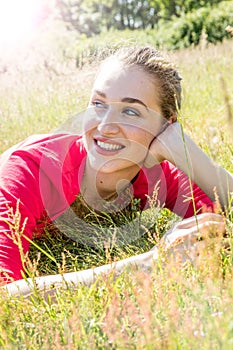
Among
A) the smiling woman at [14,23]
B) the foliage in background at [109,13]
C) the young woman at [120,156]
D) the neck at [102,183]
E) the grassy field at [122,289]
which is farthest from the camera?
the foliage in background at [109,13]

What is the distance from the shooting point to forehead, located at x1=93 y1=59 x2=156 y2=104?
8.08 ft

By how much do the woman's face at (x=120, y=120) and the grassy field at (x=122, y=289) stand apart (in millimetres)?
196

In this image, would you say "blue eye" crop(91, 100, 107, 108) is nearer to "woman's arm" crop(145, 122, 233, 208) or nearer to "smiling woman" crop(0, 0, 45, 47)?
"woman's arm" crop(145, 122, 233, 208)

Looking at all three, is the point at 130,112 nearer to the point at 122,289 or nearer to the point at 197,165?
the point at 197,165

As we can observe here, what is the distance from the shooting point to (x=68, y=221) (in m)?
2.70

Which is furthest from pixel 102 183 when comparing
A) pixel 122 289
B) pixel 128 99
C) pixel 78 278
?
pixel 122 289

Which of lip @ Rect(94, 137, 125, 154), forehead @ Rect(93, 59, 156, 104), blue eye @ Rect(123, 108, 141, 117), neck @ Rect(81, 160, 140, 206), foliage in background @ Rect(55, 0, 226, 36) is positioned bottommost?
foliage in background @ Rect(55, 0, 226, 36)

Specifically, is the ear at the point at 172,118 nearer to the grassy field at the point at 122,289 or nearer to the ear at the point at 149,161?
the grassy field at the point at 122,289

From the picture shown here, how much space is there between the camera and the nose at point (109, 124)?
2.44 m

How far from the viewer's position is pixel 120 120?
8.06 ft

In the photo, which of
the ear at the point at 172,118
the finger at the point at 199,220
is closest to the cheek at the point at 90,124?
the ear at the point at 172,118

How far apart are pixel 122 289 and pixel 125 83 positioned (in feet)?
3.66

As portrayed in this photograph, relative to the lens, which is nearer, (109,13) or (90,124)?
(90,124)

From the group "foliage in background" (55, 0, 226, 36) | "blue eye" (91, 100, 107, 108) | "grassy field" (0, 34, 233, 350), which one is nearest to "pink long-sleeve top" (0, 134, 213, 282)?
"grassy field" (0, 34, 233, 350)
